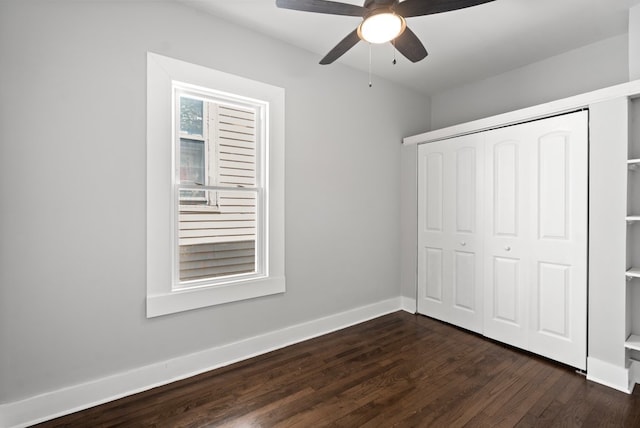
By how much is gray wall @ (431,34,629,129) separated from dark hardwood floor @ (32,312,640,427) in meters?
2.50

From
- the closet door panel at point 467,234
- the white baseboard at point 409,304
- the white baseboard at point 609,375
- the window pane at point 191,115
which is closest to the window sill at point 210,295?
the window pane at point 191,115

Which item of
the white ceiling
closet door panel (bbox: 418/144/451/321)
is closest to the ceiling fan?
the white ceiling

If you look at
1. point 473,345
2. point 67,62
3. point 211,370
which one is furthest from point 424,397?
point 67,62

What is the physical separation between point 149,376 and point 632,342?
11.2 ft

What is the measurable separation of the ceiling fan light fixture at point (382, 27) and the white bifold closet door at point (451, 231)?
1765 millimetres

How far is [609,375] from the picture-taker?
2289 mm

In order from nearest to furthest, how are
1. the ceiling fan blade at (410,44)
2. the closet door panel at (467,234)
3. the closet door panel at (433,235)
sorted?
the ceiling fan blade at (410,44) → the closet door panel at (467,234) → the closet door panel at (433,235)

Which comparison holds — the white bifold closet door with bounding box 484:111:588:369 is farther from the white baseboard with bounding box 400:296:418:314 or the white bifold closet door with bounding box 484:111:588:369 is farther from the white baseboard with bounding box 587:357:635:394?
the white baseboard with bounding box 400:296:418:314

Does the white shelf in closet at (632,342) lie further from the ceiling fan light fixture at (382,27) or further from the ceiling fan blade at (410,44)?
the ceiling fan light fixture at (382,27)

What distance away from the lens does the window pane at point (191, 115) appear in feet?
8.16

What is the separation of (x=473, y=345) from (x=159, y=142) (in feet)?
10.4

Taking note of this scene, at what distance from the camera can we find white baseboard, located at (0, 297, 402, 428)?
1.88 meters

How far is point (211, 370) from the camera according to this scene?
2.49 m

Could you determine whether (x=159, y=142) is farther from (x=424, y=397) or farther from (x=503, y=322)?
(x=503, y=322)
